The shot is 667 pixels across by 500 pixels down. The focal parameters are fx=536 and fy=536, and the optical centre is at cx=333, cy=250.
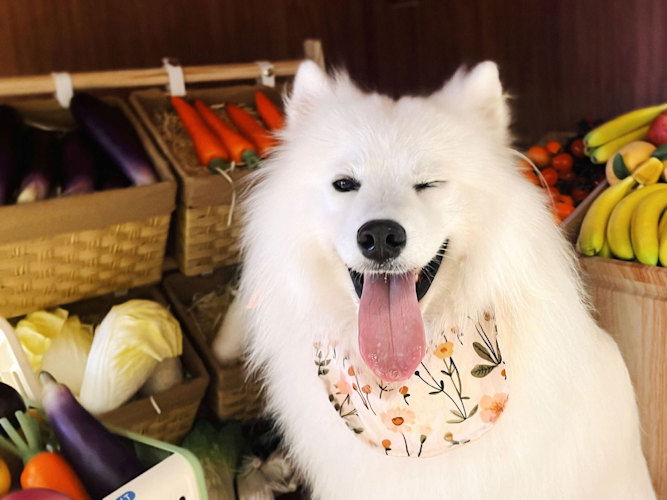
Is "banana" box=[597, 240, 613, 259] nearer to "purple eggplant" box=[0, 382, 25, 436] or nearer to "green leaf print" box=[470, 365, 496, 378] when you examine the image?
"green leaf print" box=[470, 365, 496, 378]

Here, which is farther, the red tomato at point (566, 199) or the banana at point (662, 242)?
the red tomato at point (566, 199)

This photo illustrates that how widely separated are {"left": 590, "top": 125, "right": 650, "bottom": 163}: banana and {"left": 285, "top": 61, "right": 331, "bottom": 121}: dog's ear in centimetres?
104

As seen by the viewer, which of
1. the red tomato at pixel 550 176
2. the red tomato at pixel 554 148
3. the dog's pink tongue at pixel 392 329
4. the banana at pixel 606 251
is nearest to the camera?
the dog's pink tongue at pixel 392 329

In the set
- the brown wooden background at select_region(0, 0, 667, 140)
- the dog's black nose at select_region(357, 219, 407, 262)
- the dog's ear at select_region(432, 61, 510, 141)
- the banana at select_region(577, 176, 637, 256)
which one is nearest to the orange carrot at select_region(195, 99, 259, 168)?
the brown wooden background at select_region(0, 0, 667, 140)

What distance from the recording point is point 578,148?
Answer: 195cm

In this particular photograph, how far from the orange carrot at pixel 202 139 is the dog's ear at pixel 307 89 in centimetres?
59

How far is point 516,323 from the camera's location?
A: 1137 mm

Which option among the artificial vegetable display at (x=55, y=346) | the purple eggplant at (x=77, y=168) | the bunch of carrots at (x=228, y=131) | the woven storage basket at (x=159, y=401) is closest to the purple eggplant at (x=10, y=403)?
the woven storage basket at (x=159, y=401)

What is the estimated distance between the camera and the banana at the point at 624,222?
139 cm

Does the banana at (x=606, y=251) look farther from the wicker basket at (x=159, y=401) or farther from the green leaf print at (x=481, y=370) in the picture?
the wicker basket at (x=159, y=401)

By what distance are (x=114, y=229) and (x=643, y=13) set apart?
6.72 ft

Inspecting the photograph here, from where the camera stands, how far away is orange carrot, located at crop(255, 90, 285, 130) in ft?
6.59

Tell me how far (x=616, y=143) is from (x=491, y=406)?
1.13 meters

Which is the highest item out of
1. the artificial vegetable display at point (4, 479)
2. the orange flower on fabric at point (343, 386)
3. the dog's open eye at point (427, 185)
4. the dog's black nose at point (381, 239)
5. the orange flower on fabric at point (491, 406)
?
the dog's open eye at point (427, 185)
